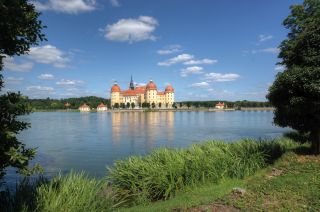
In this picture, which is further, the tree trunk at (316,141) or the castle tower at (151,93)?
the castle tower at (151,93)

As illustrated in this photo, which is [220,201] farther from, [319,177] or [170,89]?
[170,89]

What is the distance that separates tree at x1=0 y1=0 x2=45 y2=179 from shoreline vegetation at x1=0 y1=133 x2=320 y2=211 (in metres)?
1.51

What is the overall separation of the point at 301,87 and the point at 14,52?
29.8 feet

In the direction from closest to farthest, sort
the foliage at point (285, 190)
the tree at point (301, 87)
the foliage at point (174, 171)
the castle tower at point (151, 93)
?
the foliage at point (285, 190) → the foliage at point (174, 171) → the tree at point (301, 87) → the castle tower at point (151, 93)

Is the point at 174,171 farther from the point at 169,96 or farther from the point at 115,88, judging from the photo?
the point at 115,88

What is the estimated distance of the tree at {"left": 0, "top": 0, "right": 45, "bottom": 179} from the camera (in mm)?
5168

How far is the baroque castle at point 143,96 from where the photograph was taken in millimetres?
181125

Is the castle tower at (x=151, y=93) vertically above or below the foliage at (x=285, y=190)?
above

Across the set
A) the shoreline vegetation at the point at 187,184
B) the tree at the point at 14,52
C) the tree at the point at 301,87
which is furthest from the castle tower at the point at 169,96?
the tree at the point at 14,52

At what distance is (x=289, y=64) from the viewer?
12398 mm

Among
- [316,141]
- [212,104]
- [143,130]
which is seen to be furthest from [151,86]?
[316,141]

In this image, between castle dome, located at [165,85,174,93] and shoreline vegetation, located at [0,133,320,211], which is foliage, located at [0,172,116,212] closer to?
shoreline vegetation, located at [0,133,320,211]

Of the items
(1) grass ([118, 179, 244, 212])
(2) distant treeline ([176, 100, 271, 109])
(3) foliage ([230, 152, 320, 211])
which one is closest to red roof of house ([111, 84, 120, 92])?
(2) distant treeline ([176, 100, 271, 109])

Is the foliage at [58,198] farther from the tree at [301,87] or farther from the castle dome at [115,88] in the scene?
the castle dome at [115,88]
